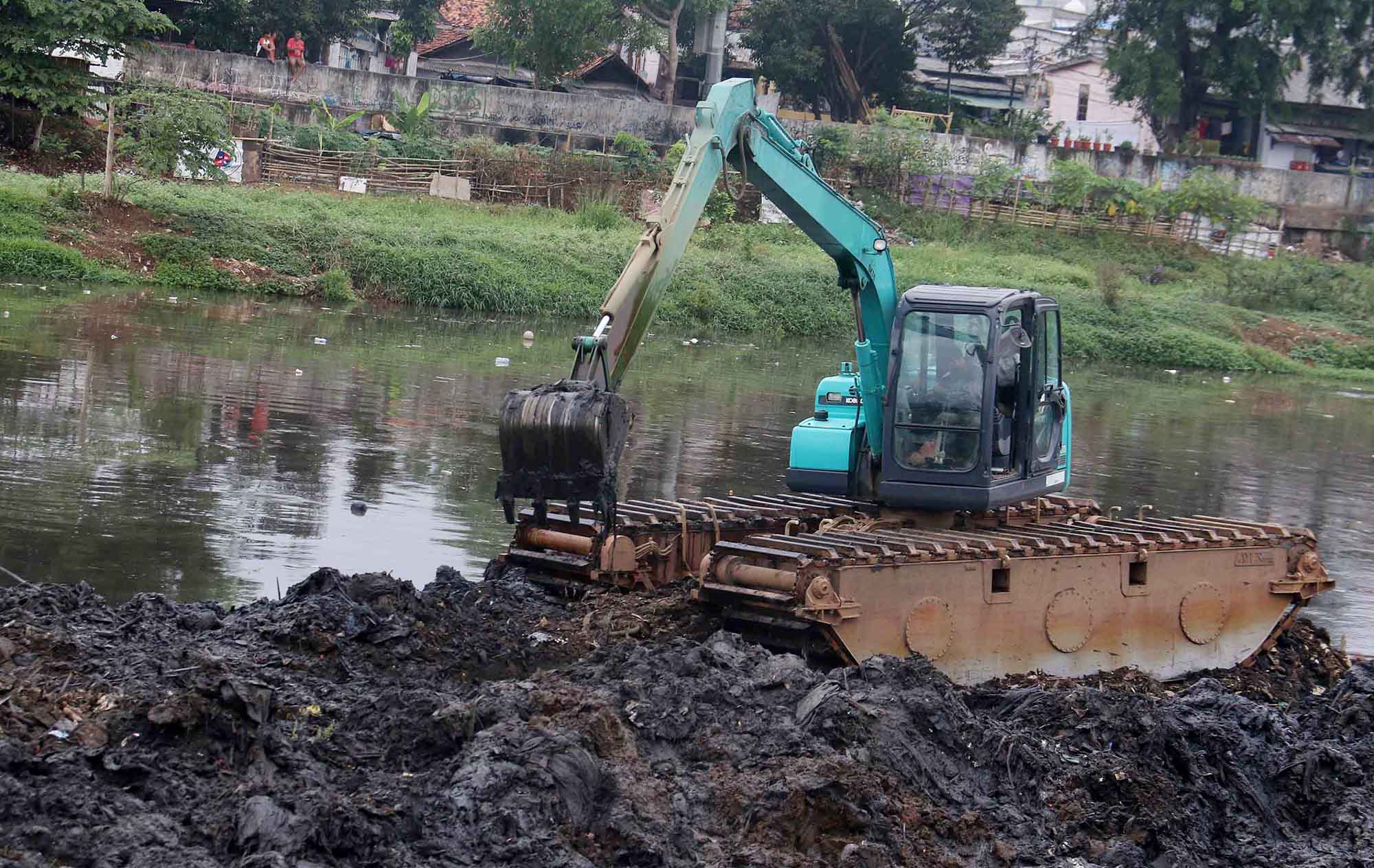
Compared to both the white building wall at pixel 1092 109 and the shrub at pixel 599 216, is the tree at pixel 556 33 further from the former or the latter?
the white building wall at pixel 1092 109

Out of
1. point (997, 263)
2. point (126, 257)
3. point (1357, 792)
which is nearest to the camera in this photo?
point (1357, 792)

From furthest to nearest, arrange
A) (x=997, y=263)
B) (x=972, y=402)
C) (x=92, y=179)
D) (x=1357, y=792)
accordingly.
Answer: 1. (x=997, y=263)
2. (x=92, y=179)
3. (x=972, y=402)
4. (x=1357, y=792)

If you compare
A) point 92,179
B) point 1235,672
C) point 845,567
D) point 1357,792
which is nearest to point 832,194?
point 845,567

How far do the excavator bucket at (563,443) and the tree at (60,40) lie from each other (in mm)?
25273

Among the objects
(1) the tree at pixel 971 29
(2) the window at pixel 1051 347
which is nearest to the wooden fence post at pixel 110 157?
(2) the window at pixel 1051 347

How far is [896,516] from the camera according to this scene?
11.3 metres

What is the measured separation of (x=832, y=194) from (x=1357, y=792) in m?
5.12

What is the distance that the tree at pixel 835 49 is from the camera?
166ft

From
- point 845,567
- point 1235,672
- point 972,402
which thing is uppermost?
point 972,402

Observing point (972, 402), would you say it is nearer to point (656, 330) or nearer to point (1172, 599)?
point (1172, 599)

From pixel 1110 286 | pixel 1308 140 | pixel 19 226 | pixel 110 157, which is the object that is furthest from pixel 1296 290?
pixel 19 226

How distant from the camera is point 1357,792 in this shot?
7969 millimetres

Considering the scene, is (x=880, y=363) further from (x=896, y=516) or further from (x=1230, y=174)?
(x=1230, y=174)

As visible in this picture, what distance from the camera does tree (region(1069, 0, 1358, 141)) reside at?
4878 centimetres
